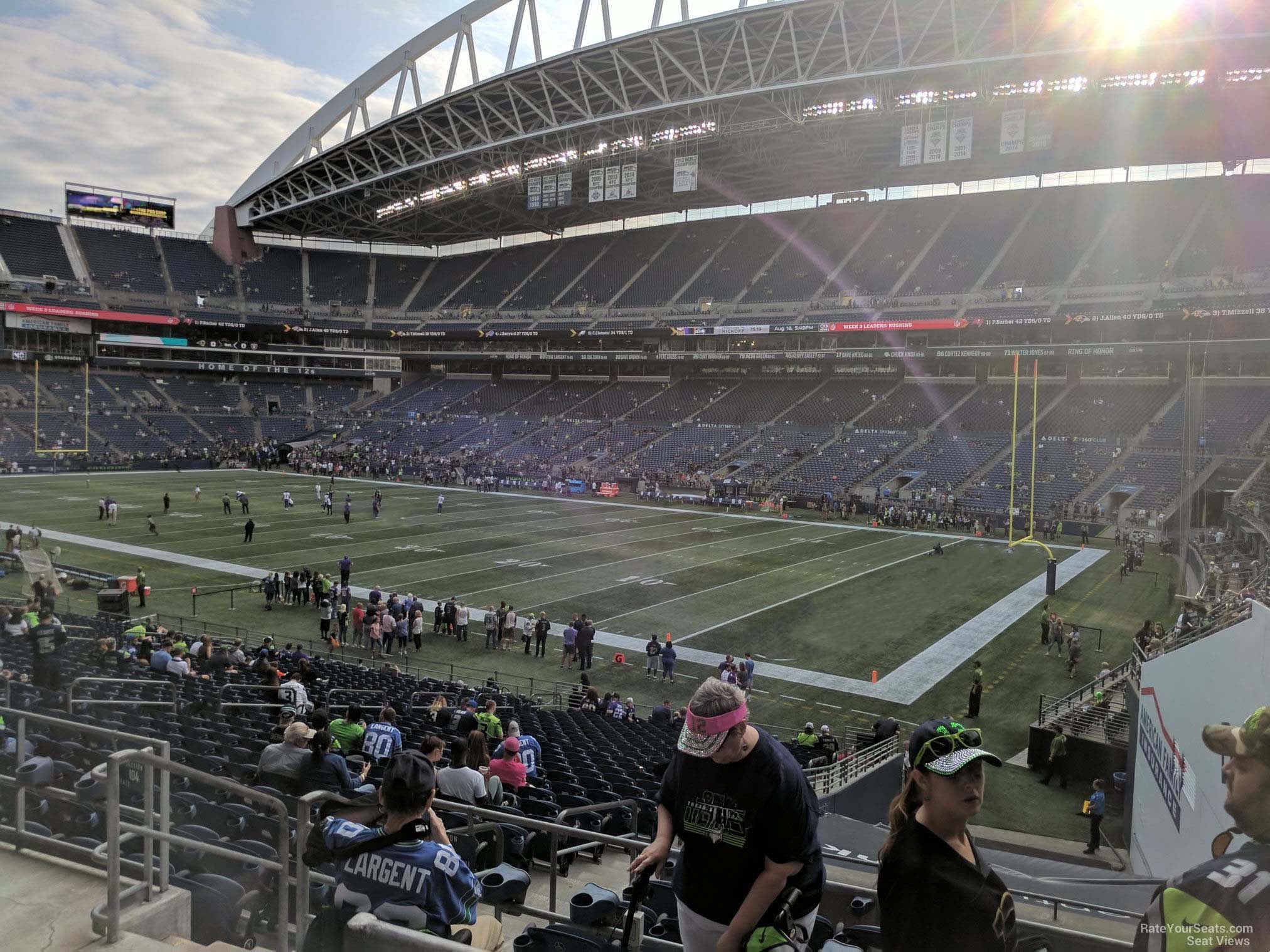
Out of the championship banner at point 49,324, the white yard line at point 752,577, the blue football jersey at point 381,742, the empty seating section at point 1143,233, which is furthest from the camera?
the championship banner at point 49,324

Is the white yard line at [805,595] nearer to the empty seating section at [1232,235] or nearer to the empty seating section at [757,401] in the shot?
the empty seating section at [757,401]

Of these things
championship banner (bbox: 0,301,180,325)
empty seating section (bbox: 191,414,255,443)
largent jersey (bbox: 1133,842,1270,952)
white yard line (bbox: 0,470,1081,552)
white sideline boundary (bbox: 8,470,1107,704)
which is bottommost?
white sideline boundary (bbox: 8,470,1107,704)

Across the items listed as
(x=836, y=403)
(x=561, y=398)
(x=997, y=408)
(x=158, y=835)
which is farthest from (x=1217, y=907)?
(x=561, y=398)

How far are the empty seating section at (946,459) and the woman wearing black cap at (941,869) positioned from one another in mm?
45909

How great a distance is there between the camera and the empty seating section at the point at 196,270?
77625 mm

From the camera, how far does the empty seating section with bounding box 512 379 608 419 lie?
2736 inches

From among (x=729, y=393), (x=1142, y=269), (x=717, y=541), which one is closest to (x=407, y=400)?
(x=729, y=393)

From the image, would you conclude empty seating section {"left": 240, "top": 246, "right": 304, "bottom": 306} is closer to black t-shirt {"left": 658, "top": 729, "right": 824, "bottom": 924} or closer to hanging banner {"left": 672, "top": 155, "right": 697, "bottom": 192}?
hanging banner {"left": 672, "top": 155, "right": 697, "bottom": 192}

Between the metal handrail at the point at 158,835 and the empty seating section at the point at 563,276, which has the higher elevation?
the empty seating section at the point at 563,276

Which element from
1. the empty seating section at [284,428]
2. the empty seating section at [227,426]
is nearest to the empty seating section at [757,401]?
the empty seating section at [284,428]

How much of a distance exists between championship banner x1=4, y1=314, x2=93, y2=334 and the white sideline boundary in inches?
1690

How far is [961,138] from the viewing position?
37.7 meters

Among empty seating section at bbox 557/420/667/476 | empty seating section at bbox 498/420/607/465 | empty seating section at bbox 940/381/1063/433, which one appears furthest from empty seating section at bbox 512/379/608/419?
empty seating section at bbox 940/381/1063/433

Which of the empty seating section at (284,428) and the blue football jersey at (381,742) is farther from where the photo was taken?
the empty seating section at (284,428)
